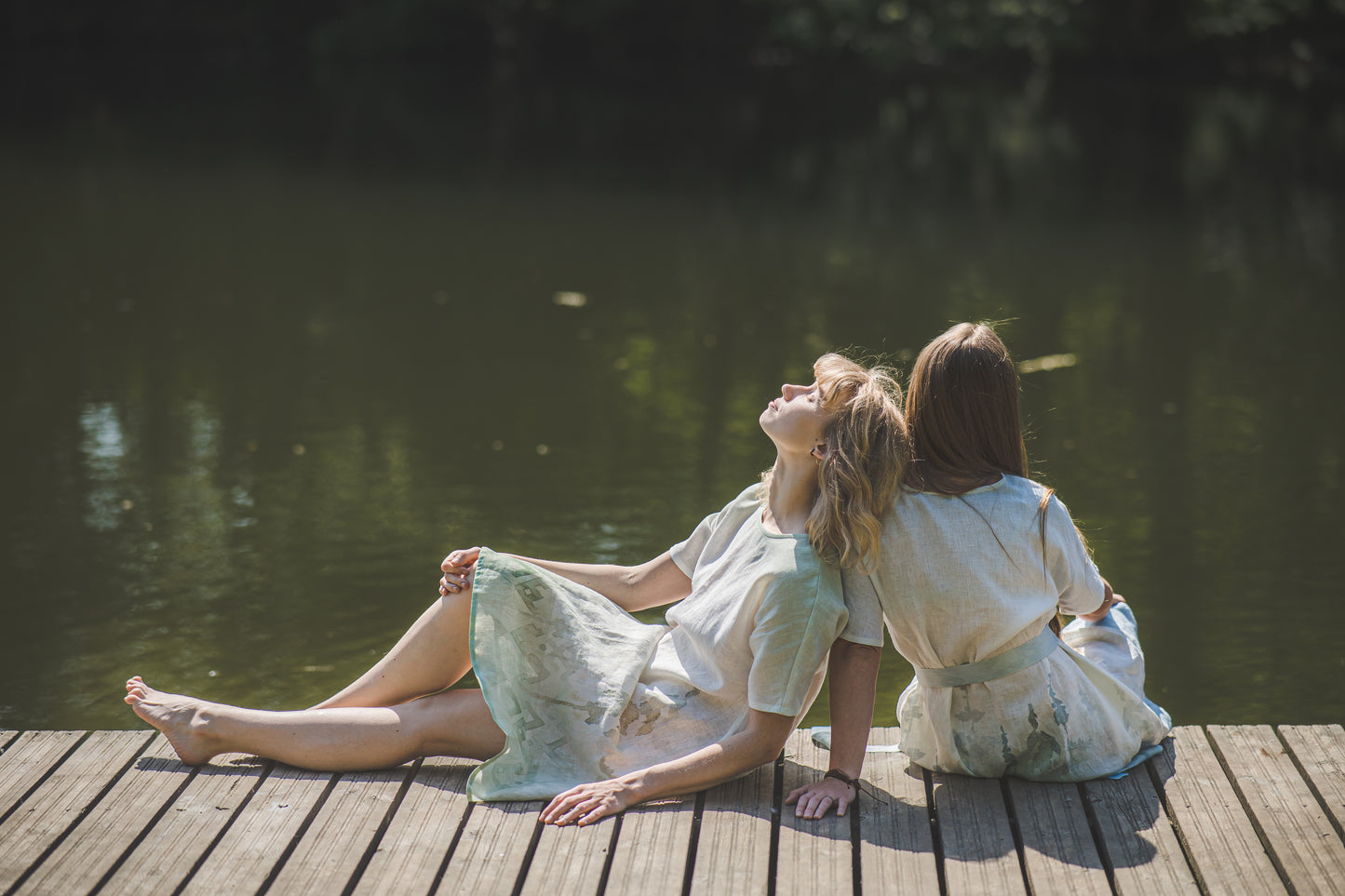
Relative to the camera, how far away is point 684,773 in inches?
113

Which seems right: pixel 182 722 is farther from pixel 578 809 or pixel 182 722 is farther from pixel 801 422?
pixel 801 422

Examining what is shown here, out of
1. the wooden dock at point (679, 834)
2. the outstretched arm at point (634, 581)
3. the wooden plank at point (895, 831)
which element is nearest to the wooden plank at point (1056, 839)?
the wooden dock at point (679, 834)

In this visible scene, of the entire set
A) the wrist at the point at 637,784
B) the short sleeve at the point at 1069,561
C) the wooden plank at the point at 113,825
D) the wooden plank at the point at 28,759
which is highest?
the short sleeve at the point at 1069,561

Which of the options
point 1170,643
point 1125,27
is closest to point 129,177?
point 1170,643

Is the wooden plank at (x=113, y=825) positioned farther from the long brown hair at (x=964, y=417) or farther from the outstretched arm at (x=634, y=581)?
the long brown hair at (x=964, y=417)

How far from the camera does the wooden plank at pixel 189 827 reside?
104 inches

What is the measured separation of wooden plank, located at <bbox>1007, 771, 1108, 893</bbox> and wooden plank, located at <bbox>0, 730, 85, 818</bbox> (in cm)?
216

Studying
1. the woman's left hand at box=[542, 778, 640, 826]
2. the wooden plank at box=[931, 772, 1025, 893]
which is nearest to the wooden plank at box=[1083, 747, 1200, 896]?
the wooden plank at box=[931, 772, 1025, 893]

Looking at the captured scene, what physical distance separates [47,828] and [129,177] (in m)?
14.0

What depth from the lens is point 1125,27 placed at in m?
35.6

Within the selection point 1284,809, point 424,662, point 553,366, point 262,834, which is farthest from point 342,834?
point 553,366

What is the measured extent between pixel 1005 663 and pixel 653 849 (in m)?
0.84

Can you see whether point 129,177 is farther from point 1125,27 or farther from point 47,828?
point 1125,27

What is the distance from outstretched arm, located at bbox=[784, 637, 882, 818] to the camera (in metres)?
2.86
